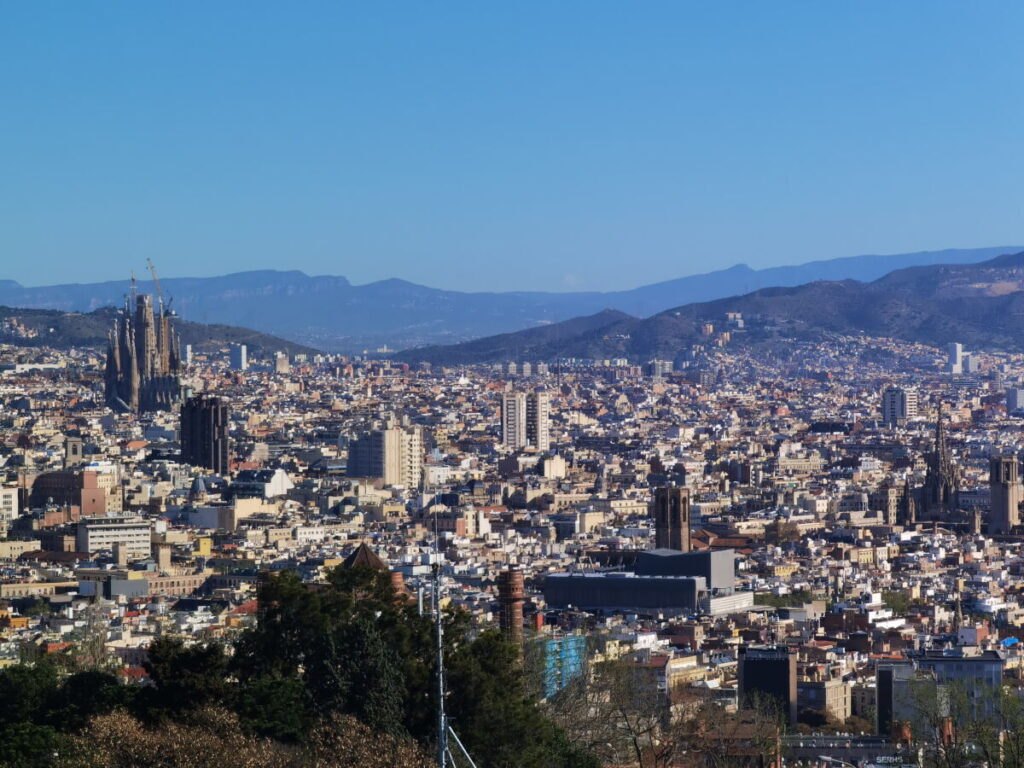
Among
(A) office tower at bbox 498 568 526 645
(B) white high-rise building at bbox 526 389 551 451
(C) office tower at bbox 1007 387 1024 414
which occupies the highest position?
(A) office tower at bbox 498 568 526 645

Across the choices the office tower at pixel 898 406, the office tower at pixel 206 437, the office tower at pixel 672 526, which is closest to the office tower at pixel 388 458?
the office tower at pixel 206 437

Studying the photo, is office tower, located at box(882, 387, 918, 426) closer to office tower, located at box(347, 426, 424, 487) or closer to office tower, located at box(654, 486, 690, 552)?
office tower, located at box(347, 426, 424, 487)

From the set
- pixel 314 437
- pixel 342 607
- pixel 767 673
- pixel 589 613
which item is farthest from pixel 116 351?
pixel 342 607

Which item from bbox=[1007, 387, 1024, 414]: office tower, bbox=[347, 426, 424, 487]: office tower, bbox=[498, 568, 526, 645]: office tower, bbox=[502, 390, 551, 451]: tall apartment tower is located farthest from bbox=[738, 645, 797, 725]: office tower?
bbox=[1007, 387, 1024, 414]: office tower

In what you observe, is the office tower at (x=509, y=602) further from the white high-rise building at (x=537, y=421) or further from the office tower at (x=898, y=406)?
the office tower at (x=898, y=406)

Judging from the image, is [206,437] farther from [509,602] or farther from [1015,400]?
[1015,400]

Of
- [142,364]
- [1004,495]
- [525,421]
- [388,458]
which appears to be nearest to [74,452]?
[388,458]
